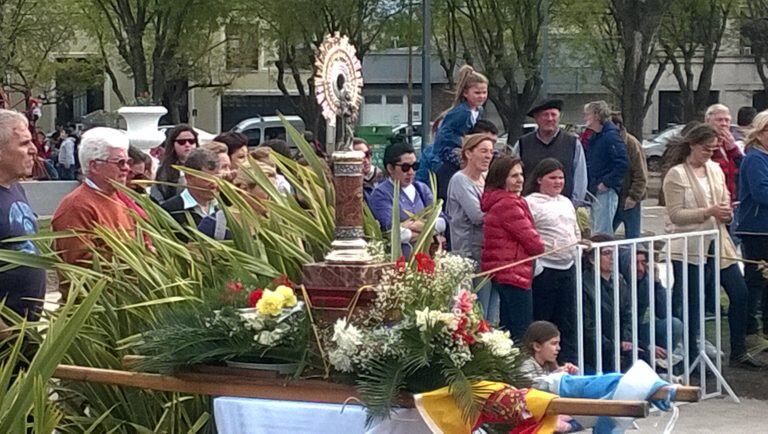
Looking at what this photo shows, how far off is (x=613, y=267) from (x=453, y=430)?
4158mm

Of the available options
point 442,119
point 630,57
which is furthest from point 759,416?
point 630,57

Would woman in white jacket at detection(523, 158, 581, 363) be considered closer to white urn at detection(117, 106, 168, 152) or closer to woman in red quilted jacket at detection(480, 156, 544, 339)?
woman in red quilted jacket at detection(480, 156, 544, 339)

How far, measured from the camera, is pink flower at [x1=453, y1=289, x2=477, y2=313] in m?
4.79

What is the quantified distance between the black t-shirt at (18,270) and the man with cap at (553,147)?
17.6ft

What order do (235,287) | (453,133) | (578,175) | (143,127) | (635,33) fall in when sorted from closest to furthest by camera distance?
(235,287) < (453,133) < (578,175) < (143,127) < (635,33)

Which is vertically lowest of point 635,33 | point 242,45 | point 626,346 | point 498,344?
point 626,346

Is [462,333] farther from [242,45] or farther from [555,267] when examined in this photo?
[242,45]

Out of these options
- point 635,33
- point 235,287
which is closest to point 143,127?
point 235,287

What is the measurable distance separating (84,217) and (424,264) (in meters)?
2.25

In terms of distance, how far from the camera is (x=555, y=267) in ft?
29.1

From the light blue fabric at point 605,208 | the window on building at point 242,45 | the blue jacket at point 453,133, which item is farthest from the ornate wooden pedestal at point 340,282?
the window on building at point 242,45

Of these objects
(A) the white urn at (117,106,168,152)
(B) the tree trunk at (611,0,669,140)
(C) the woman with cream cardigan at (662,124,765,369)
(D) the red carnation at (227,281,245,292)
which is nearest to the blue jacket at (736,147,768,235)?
(C) the woman with cream cardigan at (662,124,765,369)

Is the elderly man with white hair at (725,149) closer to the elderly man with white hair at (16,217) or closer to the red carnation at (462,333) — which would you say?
the elderly man with white hair at (16,217)

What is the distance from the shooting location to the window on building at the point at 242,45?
46562 mm
